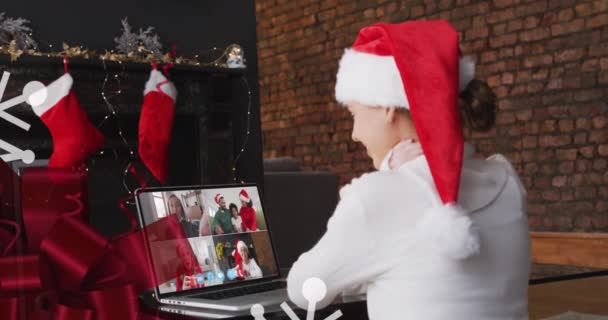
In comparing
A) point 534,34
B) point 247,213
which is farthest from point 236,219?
point 534,34

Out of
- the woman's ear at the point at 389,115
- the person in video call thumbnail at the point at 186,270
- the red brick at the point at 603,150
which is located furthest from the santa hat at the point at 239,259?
the red brick at the point at 603,150

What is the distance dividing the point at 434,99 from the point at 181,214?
74cm

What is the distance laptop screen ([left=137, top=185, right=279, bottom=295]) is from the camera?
1501mm

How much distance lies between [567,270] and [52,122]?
3488mm

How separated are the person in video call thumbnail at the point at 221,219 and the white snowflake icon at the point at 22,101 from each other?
1.75 feet

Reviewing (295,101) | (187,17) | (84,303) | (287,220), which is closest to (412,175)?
(84,303)

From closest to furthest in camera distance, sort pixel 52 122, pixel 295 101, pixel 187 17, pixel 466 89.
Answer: pixel 466 89 → pixel 52 122 → pixel 187 17 → pixel 295 101

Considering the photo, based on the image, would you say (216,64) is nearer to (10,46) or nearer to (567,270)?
(10,46)

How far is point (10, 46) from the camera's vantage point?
1.96 metres

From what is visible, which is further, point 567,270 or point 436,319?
point 567,270

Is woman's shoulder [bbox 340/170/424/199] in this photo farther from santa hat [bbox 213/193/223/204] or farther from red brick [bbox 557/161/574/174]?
red brick [bbox 557/161/574/174]

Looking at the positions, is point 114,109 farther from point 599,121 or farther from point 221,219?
point 599,121

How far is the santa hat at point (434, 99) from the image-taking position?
98cm

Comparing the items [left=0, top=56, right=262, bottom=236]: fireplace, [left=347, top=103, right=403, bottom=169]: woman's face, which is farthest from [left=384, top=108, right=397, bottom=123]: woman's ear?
[left=0, top=56, right=262, bottom=236]: fireplace
